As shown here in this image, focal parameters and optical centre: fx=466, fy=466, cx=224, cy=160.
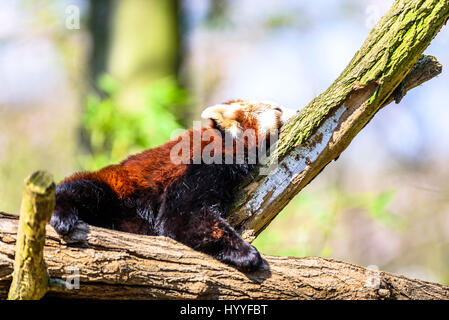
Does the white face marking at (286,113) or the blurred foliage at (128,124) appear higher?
the blurred foliage at (128,124)

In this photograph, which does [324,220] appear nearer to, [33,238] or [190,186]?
[190,186]

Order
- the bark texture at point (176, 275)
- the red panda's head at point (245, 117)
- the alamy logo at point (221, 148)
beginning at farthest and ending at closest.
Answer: the red panda's head at point (245, 117) < the alamy logo at point (221, 148) < the bark texture at point (176, 275)

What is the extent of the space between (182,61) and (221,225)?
13.5ft

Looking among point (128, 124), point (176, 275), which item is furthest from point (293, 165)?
point (128, 124)

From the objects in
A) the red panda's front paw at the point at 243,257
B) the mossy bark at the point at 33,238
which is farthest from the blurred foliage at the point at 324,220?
the mossy bark at the point at 33,238

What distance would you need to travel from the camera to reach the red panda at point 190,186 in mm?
2215

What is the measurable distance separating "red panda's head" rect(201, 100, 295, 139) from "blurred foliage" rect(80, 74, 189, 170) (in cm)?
173

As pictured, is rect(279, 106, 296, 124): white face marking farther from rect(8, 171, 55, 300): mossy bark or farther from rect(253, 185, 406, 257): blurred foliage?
rect(253, 185, 406, 257): blurred foliage

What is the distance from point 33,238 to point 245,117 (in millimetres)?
1457

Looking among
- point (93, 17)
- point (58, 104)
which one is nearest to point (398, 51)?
point (93, 17)

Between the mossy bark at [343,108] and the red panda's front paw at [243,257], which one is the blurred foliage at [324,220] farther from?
the red panda's front paw at [243,257]

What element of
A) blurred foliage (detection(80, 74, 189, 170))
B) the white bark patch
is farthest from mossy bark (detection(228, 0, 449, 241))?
blurred foliage (detection(80, 74, 189, 170))

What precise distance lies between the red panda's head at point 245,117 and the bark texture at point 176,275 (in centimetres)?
79
